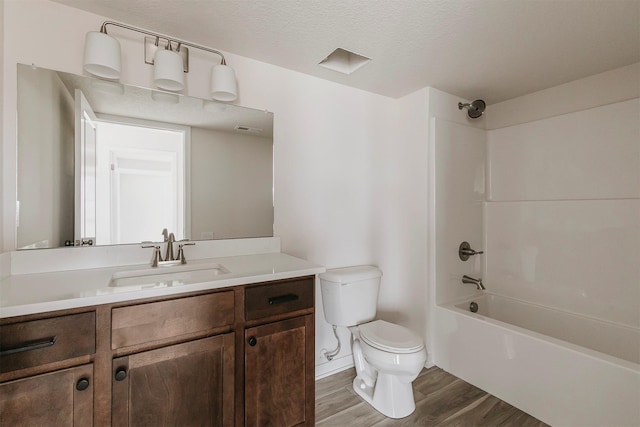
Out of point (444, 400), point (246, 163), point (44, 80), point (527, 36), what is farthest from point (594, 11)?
point (44, 80)

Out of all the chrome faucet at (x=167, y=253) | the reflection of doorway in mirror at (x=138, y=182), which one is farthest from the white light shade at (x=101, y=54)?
the chrome faucet at (x=167, y=253)

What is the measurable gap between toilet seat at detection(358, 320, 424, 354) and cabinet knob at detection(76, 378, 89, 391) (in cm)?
132

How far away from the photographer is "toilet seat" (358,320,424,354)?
5.32ft

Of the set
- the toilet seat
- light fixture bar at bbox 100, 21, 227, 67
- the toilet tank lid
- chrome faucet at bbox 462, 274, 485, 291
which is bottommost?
the toilet seat

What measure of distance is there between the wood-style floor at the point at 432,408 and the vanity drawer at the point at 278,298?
0.83 m

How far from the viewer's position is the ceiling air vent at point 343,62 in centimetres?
188

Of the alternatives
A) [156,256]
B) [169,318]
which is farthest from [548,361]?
[156,256]

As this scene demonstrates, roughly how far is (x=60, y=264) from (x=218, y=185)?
82 centimetres

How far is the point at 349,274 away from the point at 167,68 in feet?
5.12

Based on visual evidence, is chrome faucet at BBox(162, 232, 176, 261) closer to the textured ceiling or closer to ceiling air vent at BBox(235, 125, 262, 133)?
ceiling air vent at BBox(235, 125, 262, 133)

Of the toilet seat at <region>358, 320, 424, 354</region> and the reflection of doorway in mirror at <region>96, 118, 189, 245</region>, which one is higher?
the reflection of doorway in mirror at <region>96, 118, 189, 245</region>

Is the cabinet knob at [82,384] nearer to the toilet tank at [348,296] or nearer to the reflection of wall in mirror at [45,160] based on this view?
the reflection of wall in mirror at [45,160]

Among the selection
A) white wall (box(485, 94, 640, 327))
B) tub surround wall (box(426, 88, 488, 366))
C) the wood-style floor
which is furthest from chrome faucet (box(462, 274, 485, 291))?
the wood-style floor

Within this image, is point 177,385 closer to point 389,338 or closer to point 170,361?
point 170,361
